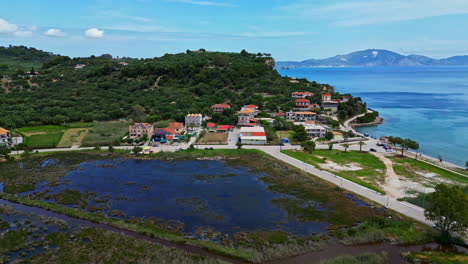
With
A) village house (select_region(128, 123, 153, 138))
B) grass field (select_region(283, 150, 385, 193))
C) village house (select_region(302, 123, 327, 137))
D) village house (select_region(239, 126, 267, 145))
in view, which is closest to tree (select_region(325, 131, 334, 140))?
village house (select_region(302, 123, 327, 137))

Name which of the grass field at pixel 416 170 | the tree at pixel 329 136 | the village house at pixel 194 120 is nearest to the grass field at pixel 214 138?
the village house at pixel 194 120

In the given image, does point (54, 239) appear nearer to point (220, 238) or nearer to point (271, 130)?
point (220, 238)

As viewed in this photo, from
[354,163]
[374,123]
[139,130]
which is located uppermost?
[374,123]

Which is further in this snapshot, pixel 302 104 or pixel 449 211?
pixel 302 104

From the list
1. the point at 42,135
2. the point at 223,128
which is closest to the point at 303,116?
the point at 223,128

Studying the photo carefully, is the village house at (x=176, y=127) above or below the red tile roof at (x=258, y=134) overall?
above

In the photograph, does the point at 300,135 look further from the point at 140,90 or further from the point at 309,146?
the point at 140,90

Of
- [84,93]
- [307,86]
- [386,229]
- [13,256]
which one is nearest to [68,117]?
[84,93]

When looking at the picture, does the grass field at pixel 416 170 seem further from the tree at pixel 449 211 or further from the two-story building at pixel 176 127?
the two-story building at pixel 176 127
